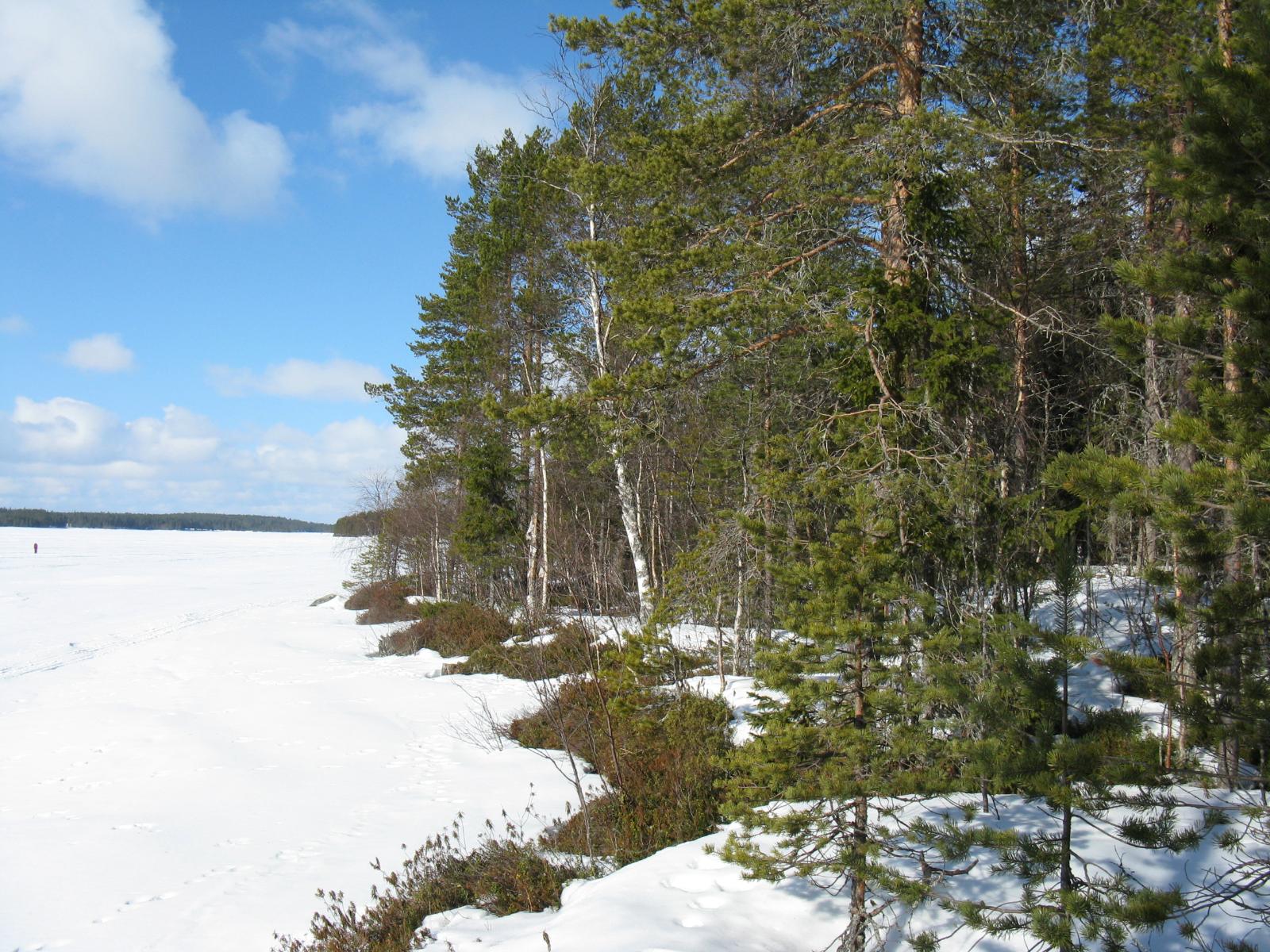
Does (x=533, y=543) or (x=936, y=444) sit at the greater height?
(x=936, y=444)

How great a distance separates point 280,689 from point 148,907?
812cm

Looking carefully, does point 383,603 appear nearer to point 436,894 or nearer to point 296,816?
point 296,816

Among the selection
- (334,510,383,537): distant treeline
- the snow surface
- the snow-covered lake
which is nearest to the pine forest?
the snow surface

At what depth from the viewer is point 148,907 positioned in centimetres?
609

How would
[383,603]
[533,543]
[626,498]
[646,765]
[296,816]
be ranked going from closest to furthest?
1. [646,765]
2. [296,816]
3. [626,498]
4. [533,543]
5. [383,603]

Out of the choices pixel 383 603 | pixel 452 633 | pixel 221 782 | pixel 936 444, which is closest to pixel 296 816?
pixel 221 782

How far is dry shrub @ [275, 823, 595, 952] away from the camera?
16.9 ft

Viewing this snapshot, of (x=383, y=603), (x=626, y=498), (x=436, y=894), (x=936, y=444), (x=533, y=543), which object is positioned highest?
(x=936, y=444)

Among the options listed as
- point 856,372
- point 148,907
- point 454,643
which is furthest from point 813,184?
point 454,643

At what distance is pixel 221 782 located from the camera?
898 cm

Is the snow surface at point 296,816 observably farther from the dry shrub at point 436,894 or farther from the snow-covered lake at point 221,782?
the dry shrub at point 436,894

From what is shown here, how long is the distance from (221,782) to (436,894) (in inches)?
184

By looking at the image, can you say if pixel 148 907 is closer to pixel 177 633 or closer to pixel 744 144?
pixel 744 144

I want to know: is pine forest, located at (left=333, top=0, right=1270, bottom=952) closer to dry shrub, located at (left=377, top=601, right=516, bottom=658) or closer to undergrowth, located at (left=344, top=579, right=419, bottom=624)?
dry shrub, located at (left=377, top=601, right=516, bottom=658)
